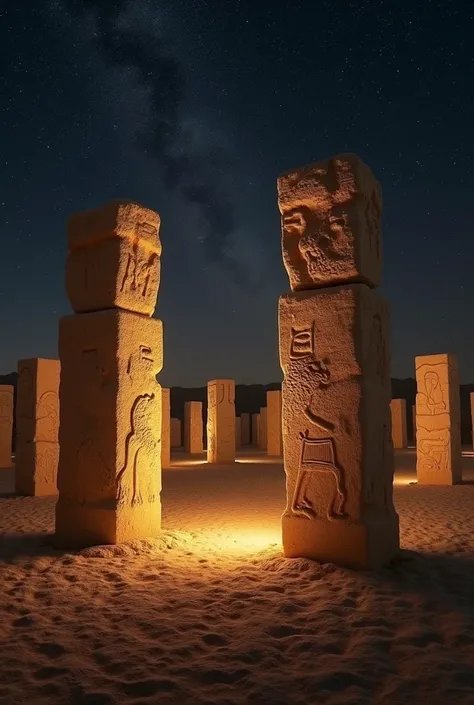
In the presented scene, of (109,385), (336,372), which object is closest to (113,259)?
(109,385)

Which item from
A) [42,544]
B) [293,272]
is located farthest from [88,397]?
[293,272]

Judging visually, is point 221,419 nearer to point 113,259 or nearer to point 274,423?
point 274,423

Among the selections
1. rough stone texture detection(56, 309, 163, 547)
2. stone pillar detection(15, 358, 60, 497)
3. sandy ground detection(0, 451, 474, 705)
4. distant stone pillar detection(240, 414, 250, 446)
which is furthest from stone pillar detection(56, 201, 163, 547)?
distant stone pillar detection(240, 414, 250, 446)

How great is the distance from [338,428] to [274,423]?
1483 centimetres

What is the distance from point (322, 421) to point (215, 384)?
1227cm

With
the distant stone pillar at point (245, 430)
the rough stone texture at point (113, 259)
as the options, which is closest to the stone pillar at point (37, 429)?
the rough stone texture at point (113, 259)

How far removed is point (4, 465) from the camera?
16922 mm

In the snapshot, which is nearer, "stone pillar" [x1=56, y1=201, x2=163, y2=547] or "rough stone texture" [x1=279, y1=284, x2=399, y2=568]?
"rough stone texture" [x1=279, y1=284, x2=399, y2=568]

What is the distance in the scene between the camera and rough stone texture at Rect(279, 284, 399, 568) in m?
5.29

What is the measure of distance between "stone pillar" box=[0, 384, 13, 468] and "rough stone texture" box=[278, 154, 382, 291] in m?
11.6

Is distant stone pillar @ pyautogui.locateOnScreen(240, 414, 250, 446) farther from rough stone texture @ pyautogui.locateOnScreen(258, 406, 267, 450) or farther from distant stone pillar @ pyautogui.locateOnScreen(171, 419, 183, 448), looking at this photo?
rough stone texture @ pyautogui.locateOnScreen(258, 406, 267, 450)

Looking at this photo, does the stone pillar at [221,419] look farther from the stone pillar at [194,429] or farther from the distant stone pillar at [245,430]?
the distant stone pillar at [245,430]

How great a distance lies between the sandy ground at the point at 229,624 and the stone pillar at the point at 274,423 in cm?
1263

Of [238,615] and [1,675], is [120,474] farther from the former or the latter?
[1,675]
